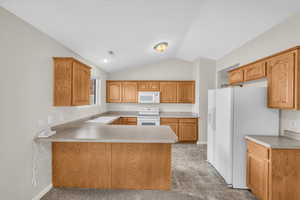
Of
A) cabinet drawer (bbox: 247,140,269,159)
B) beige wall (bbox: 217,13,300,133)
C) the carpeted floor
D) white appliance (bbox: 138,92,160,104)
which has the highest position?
beige wall (bbox: 217,13,300,133)

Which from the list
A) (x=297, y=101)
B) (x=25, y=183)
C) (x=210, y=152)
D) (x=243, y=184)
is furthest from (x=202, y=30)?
(x=25, y=183)

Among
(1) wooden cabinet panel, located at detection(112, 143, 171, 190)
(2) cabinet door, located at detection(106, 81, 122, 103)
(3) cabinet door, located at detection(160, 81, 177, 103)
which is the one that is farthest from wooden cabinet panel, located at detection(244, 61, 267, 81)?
(2) cabinet door, located at detection(106, 81, 122, 103)

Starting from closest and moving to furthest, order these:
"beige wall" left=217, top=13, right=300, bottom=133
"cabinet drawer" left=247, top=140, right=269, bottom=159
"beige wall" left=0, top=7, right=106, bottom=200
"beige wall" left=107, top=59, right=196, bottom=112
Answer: "beige wall" left=0, top=7, right=106, bottom=200 → "cabinet drawer" left=247, top=140, right=269, bottom=159 → "beige wall" left=217, top=13, right=300, bottom=133 → "beige wall" left=107, top=59, right=196, bottom=112

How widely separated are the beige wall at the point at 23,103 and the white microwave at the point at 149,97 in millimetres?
3233

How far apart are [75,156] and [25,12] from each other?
1993 mm

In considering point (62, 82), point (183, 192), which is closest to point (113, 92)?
point (62, 82)

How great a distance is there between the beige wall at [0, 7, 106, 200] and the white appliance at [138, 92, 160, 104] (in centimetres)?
323

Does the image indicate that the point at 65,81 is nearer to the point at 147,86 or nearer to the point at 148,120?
the point at 148,120

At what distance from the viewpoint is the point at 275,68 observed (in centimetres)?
232

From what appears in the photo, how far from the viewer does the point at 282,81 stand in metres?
2.20

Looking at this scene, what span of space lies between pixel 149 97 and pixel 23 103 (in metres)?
3.88

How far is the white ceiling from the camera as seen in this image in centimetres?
197

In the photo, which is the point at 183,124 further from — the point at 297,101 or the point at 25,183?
the point at 25,183

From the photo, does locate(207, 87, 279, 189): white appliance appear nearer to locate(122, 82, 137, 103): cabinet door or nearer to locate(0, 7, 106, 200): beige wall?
locate(0, 7, 106, 200): beige wall
